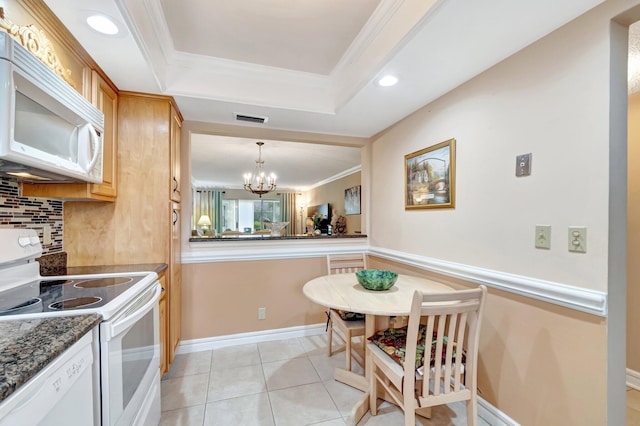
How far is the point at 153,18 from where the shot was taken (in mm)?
1560

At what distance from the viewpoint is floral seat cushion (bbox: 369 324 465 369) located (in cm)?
144

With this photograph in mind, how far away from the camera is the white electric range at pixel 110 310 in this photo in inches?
40.2

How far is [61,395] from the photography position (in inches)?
30.3

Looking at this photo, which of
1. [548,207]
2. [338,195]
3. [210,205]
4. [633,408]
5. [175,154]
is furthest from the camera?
[210,205]

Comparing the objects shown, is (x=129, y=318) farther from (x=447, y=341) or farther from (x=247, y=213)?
(x=247, y=213)

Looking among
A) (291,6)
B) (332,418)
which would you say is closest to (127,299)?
(332,418)

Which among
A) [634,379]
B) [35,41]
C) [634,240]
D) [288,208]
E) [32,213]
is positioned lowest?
[634,379]

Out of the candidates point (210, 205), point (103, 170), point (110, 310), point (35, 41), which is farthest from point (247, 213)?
point (110, 310)

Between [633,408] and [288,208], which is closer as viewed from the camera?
[633,408]

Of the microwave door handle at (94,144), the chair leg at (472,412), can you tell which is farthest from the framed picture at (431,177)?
the microwave door handle at (94,144)

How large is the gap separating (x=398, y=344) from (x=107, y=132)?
230 cm

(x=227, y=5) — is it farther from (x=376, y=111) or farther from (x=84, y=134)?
(x=376, y=111)

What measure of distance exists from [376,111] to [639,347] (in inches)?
101

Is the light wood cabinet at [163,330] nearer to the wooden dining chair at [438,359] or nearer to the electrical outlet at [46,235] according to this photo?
the electrical outlet at [46,235]
